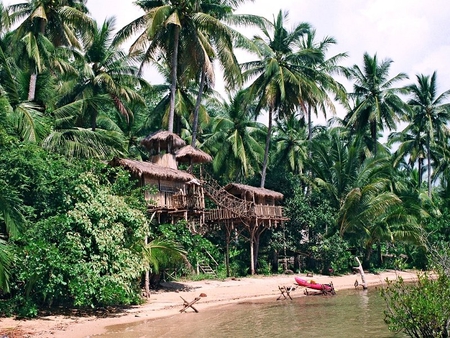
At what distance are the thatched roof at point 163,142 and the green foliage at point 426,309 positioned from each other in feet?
54.1

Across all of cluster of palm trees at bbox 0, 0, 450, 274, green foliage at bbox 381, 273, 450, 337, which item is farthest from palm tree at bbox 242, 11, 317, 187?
green foliage at bbox 381, 273, 450, 337

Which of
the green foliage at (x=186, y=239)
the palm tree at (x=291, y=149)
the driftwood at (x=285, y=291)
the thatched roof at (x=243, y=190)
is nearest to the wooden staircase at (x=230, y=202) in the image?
the thatched roof at (x=243, y=190)

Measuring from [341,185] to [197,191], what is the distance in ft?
41.4

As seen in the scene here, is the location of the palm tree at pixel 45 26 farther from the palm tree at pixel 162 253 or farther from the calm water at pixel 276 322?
the calm water at pixel 276 322

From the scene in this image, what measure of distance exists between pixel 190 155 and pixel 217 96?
11156mm

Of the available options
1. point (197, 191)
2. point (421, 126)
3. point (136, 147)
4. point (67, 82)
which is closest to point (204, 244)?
point (197, 191)

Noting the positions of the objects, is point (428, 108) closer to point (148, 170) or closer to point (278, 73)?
point (278, 73)

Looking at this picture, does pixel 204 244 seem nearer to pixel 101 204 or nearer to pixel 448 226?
pixel 101 204

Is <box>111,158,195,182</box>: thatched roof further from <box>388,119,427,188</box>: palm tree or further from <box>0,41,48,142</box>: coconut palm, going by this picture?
<box>388,119,427,188</box>: palm tree

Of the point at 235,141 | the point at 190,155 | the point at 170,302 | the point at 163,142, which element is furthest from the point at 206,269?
the point at 170,302

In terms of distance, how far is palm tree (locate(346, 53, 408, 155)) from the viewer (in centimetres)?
3603

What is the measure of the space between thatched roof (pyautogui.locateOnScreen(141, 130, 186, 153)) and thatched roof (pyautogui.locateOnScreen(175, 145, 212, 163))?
53 centimetres

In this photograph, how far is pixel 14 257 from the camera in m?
14.0

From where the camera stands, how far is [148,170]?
21188mm
